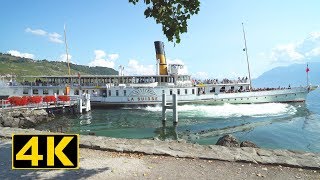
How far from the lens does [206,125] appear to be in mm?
35094

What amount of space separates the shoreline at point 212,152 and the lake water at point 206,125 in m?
14.8

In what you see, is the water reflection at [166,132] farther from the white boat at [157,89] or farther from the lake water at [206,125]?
the white boat at [157,89]

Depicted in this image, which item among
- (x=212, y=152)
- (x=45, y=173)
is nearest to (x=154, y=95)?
(x=212, y=152)

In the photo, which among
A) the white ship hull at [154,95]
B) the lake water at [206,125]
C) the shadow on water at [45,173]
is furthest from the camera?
the white ship hull at [154,95]

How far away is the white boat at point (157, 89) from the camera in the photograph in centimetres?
5097

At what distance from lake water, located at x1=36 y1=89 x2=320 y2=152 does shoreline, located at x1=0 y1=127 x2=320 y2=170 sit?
48.5ft

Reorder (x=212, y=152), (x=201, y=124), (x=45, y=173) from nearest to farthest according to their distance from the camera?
(x=45, y=173) < (x=212, y=152) < (x=201, y=124)

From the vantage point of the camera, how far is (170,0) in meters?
8.49

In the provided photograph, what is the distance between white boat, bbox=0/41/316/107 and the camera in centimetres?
5097

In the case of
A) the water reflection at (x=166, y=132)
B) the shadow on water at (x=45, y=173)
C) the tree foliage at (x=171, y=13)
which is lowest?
the water reflection at (x=166, y=132)

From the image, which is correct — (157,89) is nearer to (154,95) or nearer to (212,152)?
(154,95)

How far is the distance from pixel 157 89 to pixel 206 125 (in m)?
17.3

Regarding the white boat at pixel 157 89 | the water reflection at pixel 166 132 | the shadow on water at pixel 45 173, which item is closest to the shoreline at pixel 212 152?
the shadow on water at pixel 45 173

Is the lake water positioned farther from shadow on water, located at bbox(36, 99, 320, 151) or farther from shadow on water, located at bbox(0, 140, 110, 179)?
shadow on water, located at bbox(0, 140, 110, 179)
